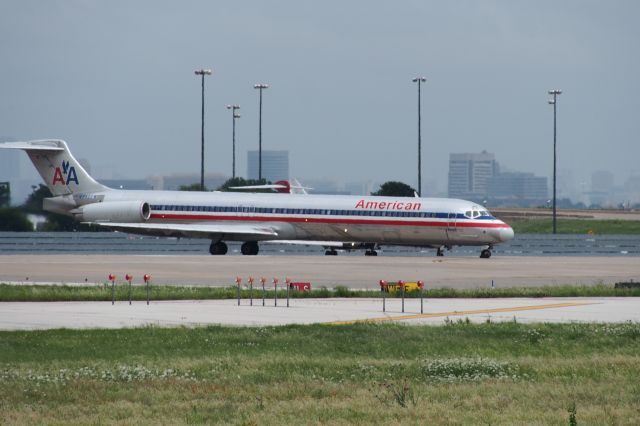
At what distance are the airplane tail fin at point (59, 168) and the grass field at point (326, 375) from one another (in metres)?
48.2

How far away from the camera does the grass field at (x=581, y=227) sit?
109750 mm

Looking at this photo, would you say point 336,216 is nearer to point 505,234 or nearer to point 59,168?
point 505,234

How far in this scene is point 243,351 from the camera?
23188 mm

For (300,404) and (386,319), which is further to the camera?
(386,319)

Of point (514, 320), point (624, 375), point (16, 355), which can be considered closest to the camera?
point (624, 375)

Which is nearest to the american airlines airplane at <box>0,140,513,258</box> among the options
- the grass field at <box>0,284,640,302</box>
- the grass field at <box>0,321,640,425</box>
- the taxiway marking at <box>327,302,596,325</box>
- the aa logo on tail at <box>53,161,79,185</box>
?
the aa logo on tail at <box>53,161,79,185</box>

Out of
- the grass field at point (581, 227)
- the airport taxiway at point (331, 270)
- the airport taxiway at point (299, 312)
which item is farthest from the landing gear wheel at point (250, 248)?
the grass field at point (581, 227)

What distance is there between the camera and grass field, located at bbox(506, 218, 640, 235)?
10975 cm

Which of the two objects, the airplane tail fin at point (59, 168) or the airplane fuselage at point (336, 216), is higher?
the airplane tail fin at point (59, 168)

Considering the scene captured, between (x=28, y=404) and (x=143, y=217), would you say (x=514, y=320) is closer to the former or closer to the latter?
(x=28, y=404)

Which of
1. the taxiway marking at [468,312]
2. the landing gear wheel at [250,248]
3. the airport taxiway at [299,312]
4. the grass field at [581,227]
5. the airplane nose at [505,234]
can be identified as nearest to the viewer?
the airport taxiway at [299,312]

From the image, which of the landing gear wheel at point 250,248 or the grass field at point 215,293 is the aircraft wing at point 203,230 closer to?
the landing gear wheel at point 250,248

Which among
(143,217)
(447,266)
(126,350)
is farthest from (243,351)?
(143,217)

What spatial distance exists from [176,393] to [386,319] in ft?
37.9
